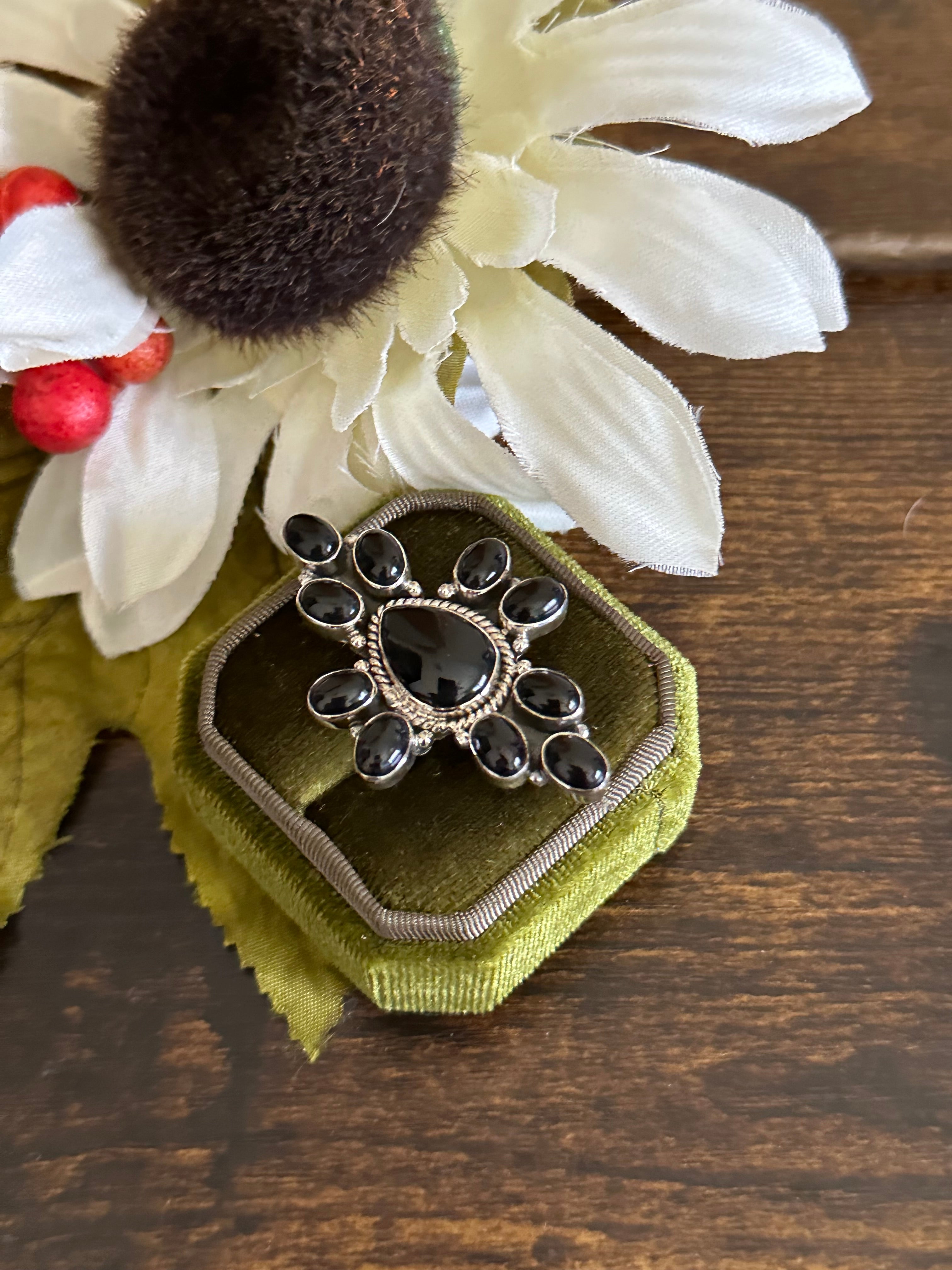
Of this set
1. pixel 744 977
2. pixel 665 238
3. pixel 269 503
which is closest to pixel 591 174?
pixel 665 238

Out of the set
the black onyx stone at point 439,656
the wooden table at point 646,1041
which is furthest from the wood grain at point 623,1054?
the black onyx stone at point 439,656

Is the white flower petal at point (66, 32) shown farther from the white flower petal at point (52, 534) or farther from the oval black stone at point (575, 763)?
the oval black stone at point (575, 763)

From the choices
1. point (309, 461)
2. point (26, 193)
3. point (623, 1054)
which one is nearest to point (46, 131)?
point (26, 193)

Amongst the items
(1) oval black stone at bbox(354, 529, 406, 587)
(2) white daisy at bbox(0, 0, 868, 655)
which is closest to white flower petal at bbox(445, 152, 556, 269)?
(2) white daisy at bbox(0, 0, 868, 655)

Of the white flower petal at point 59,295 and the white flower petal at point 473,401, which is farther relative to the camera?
the white flower petal at point 473,401

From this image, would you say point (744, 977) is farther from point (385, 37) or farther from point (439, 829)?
point (385, 37)

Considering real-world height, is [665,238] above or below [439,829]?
above

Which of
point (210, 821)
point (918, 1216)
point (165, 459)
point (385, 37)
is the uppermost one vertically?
point (385, 37)
